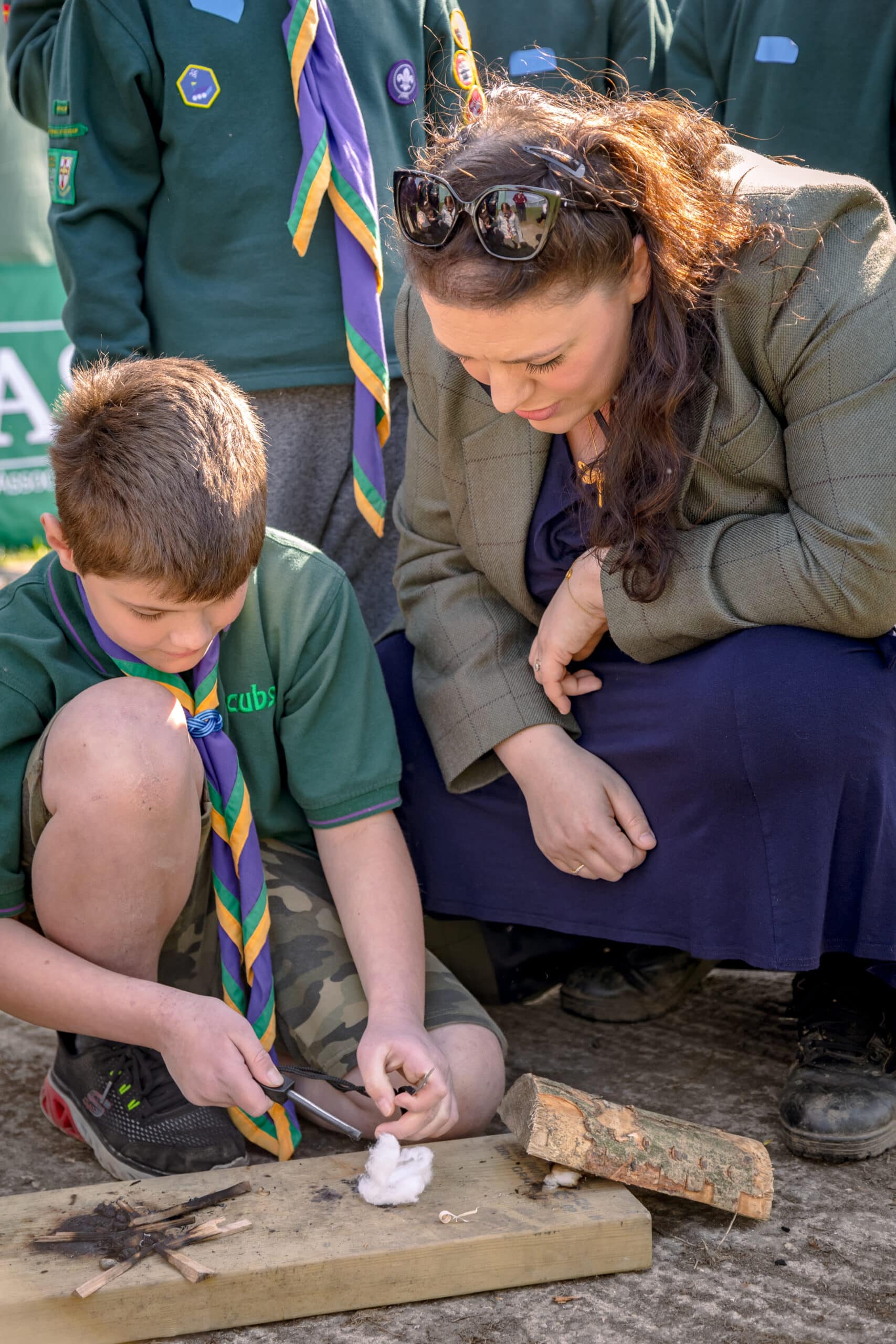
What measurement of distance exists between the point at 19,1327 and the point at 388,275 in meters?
1.98

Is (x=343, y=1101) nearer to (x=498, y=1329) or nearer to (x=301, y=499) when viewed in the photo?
(x=498, y=1329)

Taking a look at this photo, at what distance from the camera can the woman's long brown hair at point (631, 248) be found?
64.9 inches

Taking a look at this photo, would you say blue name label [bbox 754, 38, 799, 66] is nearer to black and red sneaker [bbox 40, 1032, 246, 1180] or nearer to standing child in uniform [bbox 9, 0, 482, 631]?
standing child in uniform [bbox 9, 0, 482, 631]

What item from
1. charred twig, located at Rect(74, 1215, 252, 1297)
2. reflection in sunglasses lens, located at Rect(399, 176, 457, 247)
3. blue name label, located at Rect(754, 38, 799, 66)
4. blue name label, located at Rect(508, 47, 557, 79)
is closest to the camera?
charred twig, located at Rect(74, 1215, 252, 1297)

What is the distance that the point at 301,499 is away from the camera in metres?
2.73

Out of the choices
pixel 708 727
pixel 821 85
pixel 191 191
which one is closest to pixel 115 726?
pixel 708 727

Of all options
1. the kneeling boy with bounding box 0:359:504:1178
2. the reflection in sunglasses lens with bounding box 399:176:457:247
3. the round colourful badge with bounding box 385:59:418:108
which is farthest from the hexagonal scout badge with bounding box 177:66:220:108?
the reflection in sunglasses lens with bounding box 399:176:457:247

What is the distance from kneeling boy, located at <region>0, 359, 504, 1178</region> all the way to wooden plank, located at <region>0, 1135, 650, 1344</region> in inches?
4.5

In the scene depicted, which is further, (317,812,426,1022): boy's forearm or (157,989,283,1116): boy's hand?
(317,812,426,1022): boy's forearm

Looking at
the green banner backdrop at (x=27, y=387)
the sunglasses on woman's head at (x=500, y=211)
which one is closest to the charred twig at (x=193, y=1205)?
the sunglasses on woman's head at (x=500, y=211)

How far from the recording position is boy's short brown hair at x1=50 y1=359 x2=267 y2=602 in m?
1.69

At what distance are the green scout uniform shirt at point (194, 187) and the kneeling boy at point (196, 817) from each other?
0.64 m

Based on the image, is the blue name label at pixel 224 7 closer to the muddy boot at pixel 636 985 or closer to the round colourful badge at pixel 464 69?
the round colourful badge at pixel 464 69

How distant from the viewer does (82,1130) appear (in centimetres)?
185
